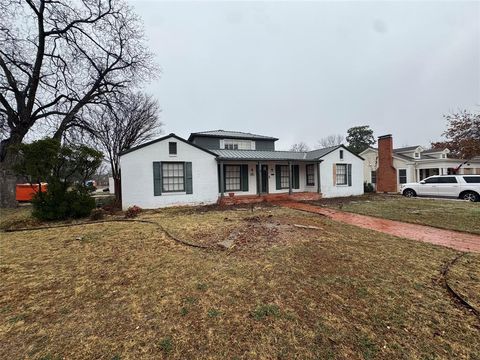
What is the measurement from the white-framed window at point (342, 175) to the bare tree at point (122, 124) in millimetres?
15334

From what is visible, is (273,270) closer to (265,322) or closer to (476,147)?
(265,322)

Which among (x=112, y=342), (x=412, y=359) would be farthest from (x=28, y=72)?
(x=412, y=359)

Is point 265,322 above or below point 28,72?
below

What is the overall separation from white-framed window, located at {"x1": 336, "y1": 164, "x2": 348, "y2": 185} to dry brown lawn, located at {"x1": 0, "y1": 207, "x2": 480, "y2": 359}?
12149 millimetres

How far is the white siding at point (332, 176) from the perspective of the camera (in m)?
16.1

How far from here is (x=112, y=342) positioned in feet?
7.18

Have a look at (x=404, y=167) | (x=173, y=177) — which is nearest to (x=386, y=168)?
(x=404, y=167)

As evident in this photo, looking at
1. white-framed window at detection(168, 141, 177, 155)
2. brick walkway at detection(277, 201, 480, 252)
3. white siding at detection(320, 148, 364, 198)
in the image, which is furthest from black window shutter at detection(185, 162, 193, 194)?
white siding at detection(320, 148, 364, 198)

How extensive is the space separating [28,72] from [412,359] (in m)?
19.3

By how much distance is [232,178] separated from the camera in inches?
574

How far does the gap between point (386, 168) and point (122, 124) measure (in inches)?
900

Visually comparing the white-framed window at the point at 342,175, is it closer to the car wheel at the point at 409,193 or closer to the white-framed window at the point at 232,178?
the car wheel at the point at 409,193

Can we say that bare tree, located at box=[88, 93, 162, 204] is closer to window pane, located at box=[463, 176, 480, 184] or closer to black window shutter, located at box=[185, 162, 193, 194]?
black window shutter, located at box=[185, 162, 193, 194]

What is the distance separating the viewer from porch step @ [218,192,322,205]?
13113 mm
